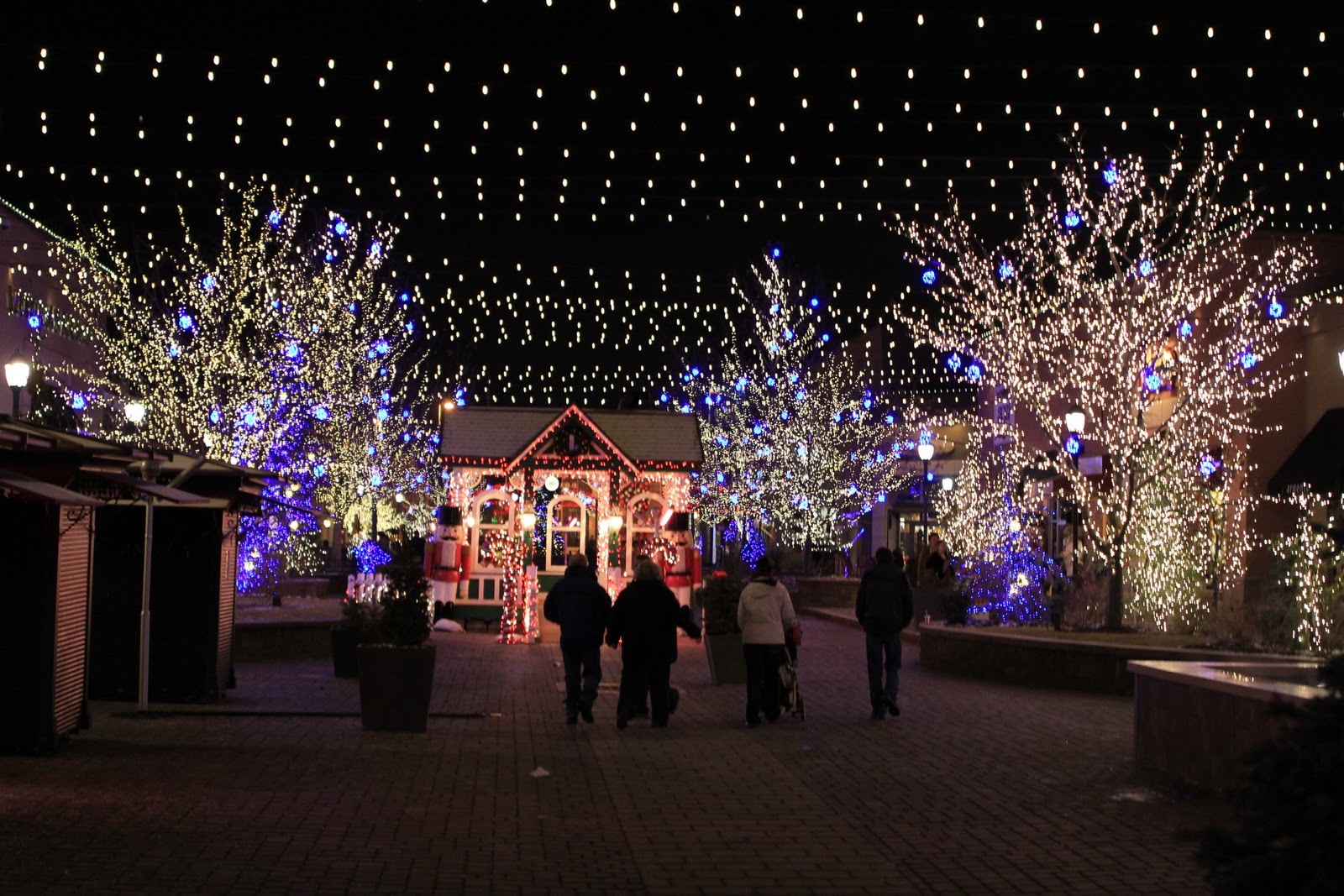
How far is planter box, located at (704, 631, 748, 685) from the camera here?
19.7m

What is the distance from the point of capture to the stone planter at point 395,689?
14430 mm

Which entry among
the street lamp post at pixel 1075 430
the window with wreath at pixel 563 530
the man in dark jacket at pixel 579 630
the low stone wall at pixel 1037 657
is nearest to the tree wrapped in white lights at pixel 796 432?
the window with wreath at pixel 563 530

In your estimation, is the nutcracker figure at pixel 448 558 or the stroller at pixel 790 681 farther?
the nutcracker figure at pixel 448 558

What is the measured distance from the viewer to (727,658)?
19.7 meters

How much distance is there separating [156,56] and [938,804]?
12473mm

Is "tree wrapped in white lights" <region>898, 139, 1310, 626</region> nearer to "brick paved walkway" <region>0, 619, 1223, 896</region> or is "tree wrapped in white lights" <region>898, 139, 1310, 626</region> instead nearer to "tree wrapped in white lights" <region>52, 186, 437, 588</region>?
"brick paved walkway" <region>0, 619, 1223, 896</region>

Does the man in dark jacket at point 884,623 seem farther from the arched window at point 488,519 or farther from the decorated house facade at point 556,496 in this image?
the arched window at point 488,519

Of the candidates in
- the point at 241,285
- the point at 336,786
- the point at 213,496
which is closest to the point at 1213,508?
the point at 213,496

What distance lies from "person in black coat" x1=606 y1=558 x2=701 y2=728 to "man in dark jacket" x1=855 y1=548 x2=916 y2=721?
6.38ft

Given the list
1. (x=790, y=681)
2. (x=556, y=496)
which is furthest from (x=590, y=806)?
(x=556, y=496)

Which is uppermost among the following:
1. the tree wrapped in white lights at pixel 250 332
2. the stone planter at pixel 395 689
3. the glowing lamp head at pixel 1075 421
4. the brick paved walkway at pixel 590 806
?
the tree wrapped in white lights at pixel 250 332

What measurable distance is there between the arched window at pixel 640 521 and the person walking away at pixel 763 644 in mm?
14964

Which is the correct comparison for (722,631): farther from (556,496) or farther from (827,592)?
(827,592)

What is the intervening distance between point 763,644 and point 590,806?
5.07 meters
